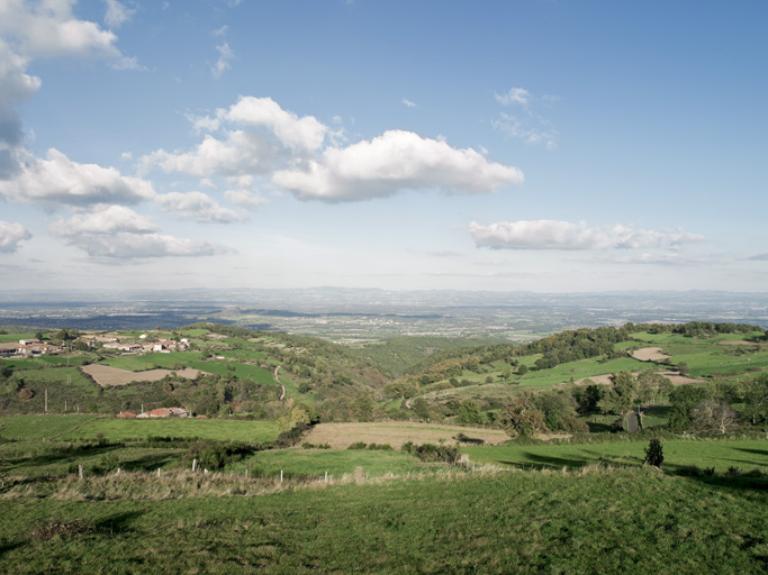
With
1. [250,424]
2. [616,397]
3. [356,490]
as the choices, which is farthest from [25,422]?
[616,397]

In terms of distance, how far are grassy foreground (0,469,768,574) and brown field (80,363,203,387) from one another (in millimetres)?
76289

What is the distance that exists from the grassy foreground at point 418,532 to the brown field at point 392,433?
95.5 ft

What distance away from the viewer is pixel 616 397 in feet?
184

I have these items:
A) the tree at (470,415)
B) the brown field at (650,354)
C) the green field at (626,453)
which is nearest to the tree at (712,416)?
the green field at (626,453)

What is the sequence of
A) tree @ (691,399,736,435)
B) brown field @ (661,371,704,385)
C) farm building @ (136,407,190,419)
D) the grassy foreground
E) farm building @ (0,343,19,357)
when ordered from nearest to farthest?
1. the grassy foreground
2. tree @ (691,399,736,435)
3. brown field @ (661,371,704,385)
4. farm building @ (136,407,190,419)
5. farm building @ (0,343,19,357)

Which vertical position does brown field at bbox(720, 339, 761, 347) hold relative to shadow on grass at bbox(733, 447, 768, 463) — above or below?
above

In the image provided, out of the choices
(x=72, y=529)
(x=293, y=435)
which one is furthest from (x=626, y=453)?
(x=72, y=529)

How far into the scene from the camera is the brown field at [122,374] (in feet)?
266

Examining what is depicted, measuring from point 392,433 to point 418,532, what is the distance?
128 feet

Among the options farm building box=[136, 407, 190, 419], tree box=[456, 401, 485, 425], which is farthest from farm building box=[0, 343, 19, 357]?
tree box=[456, 401, 485, 425]

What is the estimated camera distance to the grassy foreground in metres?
10.1

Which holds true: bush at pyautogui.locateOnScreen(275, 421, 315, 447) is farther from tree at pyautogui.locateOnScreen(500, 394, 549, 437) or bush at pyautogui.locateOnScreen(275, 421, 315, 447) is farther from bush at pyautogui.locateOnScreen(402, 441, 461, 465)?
tree at pyautogui.locateOnScreen(500, 394, 549, 437)

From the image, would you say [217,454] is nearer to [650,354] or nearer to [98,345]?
[650,354]

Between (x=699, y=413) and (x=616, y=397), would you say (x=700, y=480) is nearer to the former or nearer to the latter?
(x=699, y=413)
